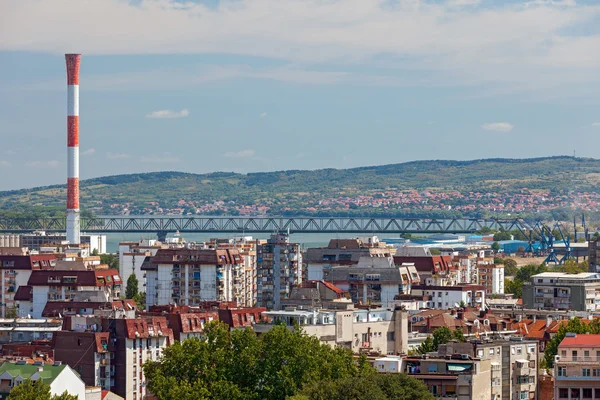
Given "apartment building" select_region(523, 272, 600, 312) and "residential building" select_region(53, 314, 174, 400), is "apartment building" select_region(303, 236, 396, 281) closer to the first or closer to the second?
"apartment building" select_region(523, 272, 600, 312)

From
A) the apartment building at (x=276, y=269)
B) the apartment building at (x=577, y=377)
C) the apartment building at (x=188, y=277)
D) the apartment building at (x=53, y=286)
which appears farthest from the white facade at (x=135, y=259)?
the apartment building at (x=577, y=377)

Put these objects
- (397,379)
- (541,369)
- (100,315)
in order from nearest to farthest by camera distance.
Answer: (397,379) → (541,369) → (100,315)

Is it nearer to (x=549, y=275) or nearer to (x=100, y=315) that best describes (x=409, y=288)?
(x=549, y=275)

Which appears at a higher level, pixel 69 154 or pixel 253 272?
pixel 69 154

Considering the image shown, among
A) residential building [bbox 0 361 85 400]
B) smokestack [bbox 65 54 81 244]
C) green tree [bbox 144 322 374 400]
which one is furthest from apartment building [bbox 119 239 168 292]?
residential building [bbox 0 361 85 400]

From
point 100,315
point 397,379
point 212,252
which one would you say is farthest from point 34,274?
→ point 397,379

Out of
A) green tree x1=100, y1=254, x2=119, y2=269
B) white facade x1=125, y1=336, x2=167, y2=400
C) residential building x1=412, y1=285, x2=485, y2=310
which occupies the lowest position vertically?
white facade x1=125, y1=336, x2=167, y2=400

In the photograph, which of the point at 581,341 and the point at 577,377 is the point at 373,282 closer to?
the point at 581,341
